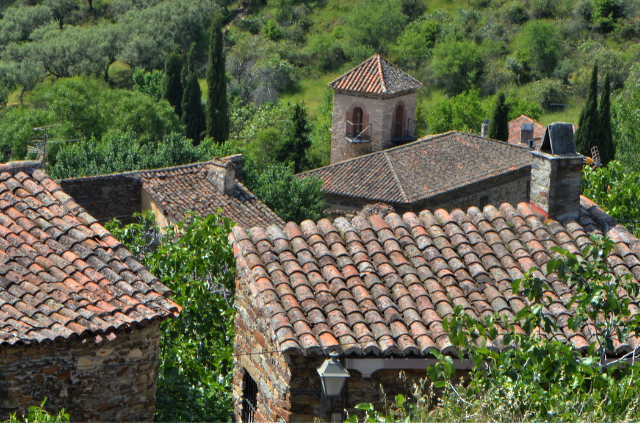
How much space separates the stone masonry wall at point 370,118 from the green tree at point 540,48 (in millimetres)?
21532

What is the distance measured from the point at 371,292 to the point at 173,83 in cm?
4015

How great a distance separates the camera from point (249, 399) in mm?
8391

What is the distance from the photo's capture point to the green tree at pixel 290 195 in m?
28.7

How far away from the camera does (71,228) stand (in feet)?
29.8

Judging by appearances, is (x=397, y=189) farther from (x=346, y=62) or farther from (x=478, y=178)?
(x=346, y=62)

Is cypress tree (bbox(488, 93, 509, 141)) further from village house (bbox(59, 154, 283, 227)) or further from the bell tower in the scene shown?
village house (bbox(59, 154, 283, 227))

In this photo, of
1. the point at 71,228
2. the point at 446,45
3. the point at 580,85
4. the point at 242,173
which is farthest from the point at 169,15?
the point at 71,228

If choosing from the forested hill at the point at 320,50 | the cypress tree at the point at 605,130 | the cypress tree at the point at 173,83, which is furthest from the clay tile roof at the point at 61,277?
the cypress tree at the point at 173,83

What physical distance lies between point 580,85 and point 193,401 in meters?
48.0

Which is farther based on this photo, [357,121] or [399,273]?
[357,121]

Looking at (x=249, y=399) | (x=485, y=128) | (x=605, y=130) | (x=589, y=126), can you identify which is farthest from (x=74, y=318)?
(x=485, y=128)

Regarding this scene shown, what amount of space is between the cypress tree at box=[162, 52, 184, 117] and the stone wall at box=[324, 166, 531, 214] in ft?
56.8

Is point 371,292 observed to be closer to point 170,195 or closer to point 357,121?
point 170,195

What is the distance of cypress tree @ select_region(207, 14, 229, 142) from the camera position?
1647 inches
